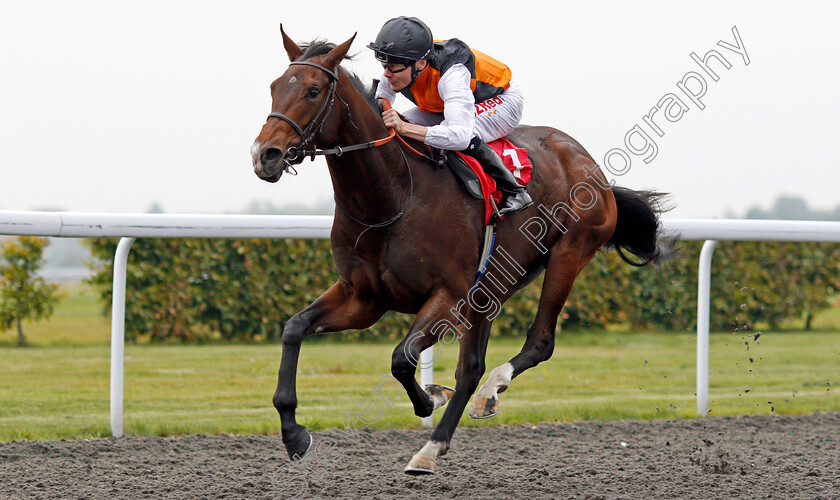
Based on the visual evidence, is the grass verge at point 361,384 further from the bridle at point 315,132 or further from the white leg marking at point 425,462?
the bridle at point 315,132

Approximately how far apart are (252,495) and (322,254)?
454cm

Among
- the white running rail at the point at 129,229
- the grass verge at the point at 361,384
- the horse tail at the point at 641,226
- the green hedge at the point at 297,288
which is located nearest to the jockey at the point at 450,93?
the horse tail at the point at 641,226

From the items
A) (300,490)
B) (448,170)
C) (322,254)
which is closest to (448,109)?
(448,170)

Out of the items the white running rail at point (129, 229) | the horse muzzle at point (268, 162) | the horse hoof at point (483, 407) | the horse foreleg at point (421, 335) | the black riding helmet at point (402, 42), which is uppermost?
the black riding helmet at point (402, 42)

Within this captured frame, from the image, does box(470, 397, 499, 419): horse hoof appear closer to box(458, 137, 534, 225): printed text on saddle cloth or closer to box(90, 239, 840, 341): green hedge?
box(458, 137, 534, 225): printed text on saddle cloth

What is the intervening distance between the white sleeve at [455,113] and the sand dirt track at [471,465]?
145 centimetres

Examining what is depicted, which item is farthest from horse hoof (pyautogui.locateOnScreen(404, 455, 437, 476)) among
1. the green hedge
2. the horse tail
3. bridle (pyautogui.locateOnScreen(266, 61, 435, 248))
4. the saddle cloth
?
the green hedge

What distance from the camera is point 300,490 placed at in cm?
375

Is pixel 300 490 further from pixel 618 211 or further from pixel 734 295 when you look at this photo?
pixel 734 295

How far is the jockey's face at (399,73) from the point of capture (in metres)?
3.57

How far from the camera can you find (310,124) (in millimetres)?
3109

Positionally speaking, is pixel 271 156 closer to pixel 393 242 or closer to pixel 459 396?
pixel 393 242

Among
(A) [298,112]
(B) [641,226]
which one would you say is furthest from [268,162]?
(B) [641,226]

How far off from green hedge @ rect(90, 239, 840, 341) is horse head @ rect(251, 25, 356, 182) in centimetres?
452
